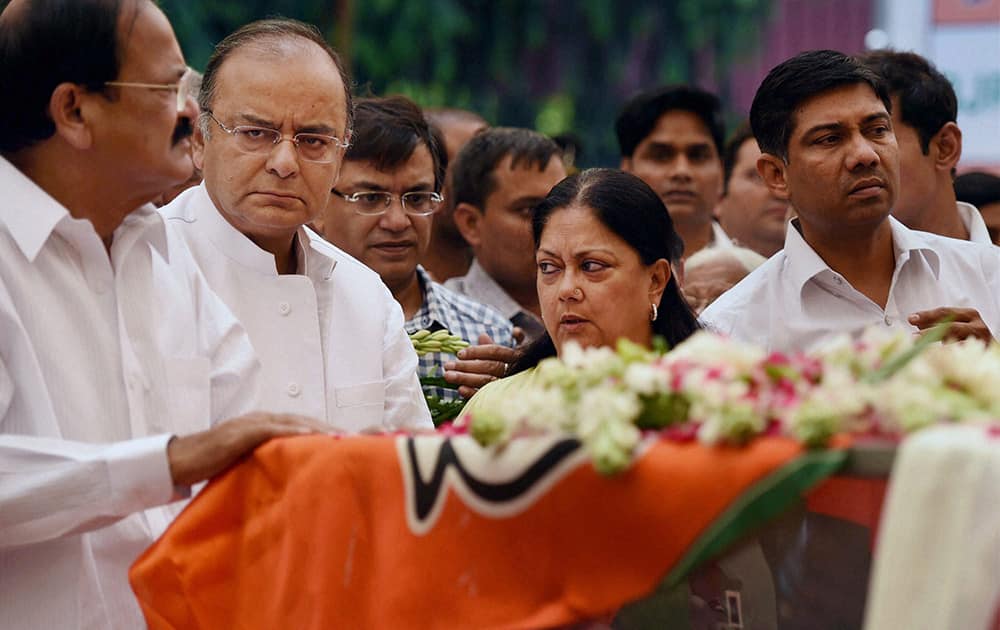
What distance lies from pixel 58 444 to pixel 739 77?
1349 centimetres

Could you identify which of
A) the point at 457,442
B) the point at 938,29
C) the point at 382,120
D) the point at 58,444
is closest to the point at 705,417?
the point at 457,442

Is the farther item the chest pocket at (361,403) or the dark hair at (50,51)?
the chest pocket at (361,403)

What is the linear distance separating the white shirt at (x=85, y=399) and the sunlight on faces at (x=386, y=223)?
1.64m

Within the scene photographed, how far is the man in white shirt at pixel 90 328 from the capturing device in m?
2.89

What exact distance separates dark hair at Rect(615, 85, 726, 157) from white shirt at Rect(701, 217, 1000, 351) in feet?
6.75

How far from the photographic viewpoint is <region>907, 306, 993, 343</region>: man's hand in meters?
3.81

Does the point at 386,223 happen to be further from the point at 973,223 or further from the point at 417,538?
the point at 417,538

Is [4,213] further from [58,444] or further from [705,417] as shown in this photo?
[705,417]

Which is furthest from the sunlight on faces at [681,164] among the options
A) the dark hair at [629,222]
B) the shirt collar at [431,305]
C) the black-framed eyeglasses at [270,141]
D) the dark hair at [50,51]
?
the dark hair at [50,51]

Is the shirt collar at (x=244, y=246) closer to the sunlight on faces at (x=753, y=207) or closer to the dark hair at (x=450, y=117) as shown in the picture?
the sunlight on faces at (x=753, y=207)

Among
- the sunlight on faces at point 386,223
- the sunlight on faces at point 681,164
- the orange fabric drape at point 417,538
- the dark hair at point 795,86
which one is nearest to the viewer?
the orange fabric drape at point 417,538

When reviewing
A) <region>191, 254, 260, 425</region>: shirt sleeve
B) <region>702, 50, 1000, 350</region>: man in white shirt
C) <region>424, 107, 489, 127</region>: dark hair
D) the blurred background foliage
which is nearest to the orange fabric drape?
<region>191, 254, 260, 425</region>: shirt sleeve

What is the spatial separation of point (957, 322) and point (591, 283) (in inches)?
37.6

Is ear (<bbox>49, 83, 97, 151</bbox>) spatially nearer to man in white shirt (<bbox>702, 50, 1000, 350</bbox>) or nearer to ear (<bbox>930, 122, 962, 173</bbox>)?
man in white shirt (<bbox>702, 50, 1000, 350</bbox>)
